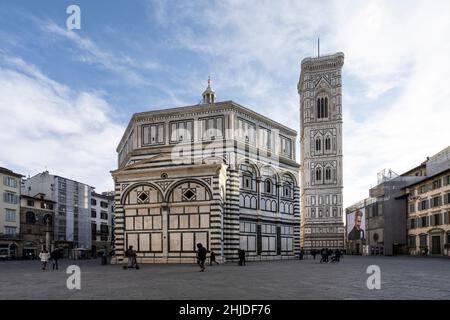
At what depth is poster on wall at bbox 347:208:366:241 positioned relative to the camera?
8788 cm

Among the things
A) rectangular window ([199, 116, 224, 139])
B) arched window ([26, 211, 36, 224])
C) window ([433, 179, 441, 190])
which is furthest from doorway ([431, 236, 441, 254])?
arched window ([26, 211, 36, 224])

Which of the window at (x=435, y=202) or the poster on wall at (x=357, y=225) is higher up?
the window at (x=435, y=202)

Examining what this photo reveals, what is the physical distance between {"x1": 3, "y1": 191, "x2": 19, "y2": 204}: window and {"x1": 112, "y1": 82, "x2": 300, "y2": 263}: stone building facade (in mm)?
23737

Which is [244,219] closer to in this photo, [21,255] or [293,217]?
[293,217]

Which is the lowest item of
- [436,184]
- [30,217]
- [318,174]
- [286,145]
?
[30,217]

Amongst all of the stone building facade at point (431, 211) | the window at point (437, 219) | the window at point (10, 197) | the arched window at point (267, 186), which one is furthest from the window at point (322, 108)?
the window at point (10, 197)

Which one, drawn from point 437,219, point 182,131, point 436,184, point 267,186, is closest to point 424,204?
point 437,219

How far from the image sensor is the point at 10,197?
199 feet

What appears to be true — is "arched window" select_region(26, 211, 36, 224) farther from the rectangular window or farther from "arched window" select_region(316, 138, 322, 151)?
"arched window" select_region(316, 138, 322, 151)

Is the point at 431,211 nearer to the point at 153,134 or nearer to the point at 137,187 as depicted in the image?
the point at 153,134

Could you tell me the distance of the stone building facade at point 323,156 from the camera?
8931 centimetres

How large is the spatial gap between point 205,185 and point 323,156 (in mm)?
58576

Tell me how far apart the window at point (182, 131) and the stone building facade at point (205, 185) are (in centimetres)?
9

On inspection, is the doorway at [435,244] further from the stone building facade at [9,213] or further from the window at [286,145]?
the stone building facade at [9,213]
